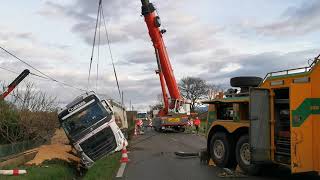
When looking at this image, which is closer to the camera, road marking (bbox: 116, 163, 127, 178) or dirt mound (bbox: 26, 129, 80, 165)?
road marking (bbox: 116, 163, 127, 178)

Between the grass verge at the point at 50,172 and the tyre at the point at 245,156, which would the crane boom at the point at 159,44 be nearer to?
the grass verge at the point at 50,172

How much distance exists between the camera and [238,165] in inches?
516

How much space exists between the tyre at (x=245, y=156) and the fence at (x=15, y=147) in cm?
970

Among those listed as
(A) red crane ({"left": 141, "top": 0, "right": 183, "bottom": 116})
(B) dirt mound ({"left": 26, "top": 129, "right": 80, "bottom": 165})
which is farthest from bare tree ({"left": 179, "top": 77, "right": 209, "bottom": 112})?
(B) dirt mound ({"left": 26, "top": 129, "right": 80, "bottom": 165})

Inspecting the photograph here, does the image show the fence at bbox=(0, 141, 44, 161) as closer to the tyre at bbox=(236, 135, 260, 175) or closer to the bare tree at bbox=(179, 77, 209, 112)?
the tyre at bbox=(236, 135, 260, 175)

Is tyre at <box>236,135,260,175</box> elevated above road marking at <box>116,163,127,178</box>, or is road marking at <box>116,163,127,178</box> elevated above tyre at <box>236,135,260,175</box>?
tyre at <box>236,135,260,175</box>

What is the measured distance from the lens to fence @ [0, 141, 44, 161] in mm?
19495

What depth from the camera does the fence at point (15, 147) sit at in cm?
1950

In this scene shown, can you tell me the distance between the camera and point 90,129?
747 inches

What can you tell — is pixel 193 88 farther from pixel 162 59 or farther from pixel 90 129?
pixel 90 129

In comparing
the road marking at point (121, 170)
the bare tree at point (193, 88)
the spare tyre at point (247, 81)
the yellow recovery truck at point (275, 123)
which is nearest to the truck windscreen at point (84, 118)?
the road marking at point (121, 170)

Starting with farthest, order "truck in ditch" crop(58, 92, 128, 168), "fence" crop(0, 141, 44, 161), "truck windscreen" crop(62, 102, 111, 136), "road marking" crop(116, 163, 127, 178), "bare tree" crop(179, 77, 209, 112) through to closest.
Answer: "bare tree" crop(179, 77, 209, 112) < "fence" crop(0, 141, 44, 161) < "truck windscreen" crop(62, 102, 111, 136) < "truck in ditch" crop(58, 92, 128, 168) < "road marking" crop(116, 163, 127, 178)

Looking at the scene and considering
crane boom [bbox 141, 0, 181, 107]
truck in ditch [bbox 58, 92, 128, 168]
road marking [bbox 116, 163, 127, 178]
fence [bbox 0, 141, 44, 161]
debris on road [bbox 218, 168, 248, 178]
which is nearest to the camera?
debris on road [bbox 218, 168, 248, 178]

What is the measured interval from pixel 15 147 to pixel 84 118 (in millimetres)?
4097
